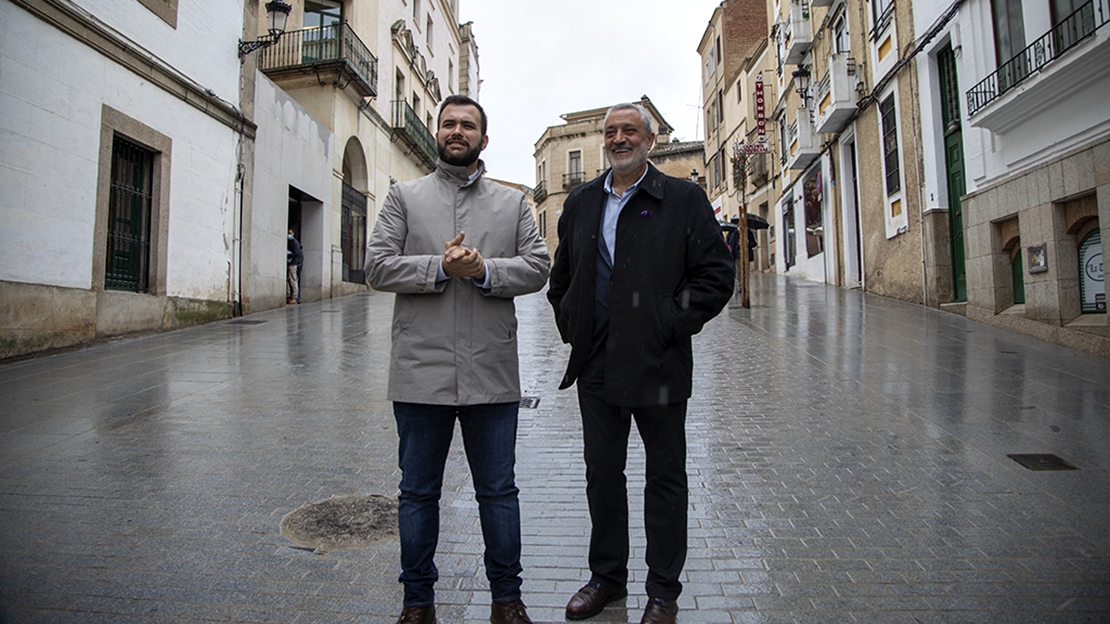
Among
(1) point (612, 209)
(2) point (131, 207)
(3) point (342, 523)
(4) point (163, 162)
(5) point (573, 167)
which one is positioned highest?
(5) point (573, 167)

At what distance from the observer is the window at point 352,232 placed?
20656 mm

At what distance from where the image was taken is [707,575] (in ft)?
9.71

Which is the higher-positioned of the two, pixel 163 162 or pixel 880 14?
pixel 880 14

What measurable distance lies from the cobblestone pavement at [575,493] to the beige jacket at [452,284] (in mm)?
931

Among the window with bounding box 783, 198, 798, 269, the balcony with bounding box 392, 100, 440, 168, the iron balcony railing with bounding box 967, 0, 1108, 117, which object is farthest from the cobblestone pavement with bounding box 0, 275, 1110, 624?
the balcony with bounding box 392, 100, 440, 168

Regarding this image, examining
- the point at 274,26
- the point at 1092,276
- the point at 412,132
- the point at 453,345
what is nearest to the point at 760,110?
the point at 412,132

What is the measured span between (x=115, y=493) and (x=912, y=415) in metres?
5.62

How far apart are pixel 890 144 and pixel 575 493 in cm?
1403

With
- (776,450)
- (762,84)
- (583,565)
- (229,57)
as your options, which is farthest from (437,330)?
(762,84)

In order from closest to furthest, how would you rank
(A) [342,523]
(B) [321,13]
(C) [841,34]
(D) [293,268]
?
(A) [342,523] < (D) [293,268] < (C) [841,34] < (B) [321,13]

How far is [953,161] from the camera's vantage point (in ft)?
40.6

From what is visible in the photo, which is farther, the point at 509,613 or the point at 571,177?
the point at 571,177

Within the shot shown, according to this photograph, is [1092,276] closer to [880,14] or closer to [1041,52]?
[1041,52]

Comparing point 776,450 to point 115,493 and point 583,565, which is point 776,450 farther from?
point 115,493
